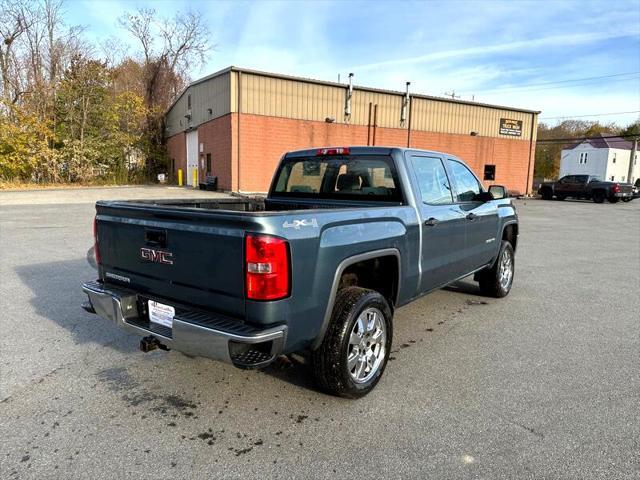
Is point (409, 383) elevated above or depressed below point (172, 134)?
below

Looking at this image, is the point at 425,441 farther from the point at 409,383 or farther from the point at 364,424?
the point at 409,383

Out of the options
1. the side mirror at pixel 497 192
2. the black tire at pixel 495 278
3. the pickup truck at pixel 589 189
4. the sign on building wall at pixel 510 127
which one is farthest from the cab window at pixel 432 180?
the sign on building wall at pixel 510 127

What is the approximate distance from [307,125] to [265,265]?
23.5 m

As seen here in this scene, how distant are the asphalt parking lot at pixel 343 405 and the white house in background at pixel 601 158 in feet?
242

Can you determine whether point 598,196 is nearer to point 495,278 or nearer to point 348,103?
point 348,103

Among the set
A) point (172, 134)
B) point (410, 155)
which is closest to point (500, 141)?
point (172, 134)

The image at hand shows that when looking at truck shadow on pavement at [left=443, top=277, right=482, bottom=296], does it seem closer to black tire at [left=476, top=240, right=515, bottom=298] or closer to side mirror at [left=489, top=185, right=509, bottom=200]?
black tire at [left=476, top=240, right=515, bottom=298]

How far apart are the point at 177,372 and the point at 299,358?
1015 mm

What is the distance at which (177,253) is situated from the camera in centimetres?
298

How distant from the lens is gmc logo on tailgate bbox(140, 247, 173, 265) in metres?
3.04

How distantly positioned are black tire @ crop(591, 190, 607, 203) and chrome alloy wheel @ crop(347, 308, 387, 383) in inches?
1211

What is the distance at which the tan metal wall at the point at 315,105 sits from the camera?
22953 millimetres

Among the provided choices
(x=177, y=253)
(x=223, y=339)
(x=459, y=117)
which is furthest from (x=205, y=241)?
(x=459, y=117)

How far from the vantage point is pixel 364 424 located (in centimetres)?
299
